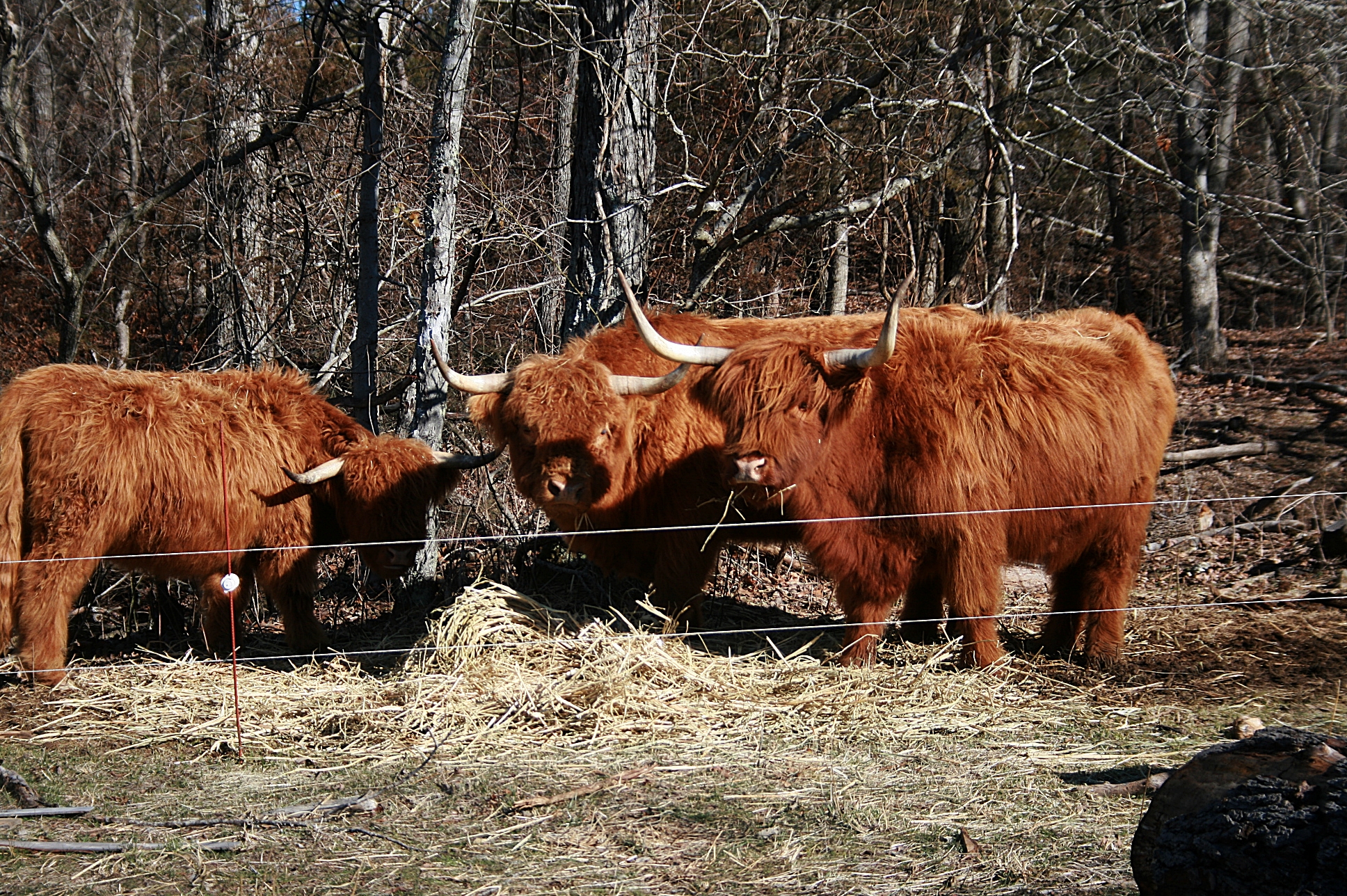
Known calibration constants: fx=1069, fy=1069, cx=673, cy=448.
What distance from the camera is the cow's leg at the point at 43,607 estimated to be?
18.2 feet

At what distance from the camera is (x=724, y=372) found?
548 cm

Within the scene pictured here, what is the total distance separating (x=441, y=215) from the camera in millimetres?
6605

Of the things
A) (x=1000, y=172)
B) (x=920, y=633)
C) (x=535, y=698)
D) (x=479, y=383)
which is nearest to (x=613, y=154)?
(x=479, y=383)

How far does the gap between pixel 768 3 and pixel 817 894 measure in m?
7.55

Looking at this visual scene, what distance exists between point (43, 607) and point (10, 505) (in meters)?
0.56

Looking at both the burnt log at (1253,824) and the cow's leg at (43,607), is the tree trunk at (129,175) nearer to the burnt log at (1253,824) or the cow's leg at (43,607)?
the cow's leg at (43,607)

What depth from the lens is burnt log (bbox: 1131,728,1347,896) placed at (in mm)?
2244

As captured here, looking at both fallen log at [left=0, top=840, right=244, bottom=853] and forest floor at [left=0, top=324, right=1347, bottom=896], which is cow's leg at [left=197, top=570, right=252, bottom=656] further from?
fallen log at [left=0, top=840, right=244, bottom=853]

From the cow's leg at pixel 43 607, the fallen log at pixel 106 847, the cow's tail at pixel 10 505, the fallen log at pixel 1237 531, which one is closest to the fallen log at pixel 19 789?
the fallen log at pixel 106 847

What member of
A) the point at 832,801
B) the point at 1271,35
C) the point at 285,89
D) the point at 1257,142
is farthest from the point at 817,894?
the point at 1257,142

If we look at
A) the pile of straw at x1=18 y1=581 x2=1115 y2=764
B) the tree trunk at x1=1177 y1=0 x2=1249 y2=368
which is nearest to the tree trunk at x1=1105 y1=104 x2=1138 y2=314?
the tree trunk at x1=1177 y1=0 x2=1249 y2=368

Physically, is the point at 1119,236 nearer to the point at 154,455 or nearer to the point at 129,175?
the point at 129,175

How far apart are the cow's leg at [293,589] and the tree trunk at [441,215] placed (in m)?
0.76

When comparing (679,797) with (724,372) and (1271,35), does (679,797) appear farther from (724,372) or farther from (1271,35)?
(1271,35)
